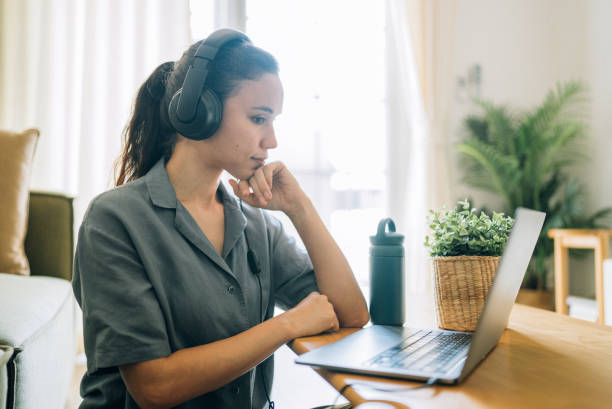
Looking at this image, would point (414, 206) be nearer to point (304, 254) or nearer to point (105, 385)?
point (304, 254)

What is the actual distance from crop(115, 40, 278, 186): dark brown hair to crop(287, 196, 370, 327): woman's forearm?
0.30 m

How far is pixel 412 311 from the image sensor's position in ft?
3.67

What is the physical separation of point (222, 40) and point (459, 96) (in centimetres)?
283

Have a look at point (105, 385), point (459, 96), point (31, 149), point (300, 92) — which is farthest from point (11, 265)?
point (459, 96)

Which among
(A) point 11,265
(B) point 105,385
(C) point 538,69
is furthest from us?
(C) point 538,69

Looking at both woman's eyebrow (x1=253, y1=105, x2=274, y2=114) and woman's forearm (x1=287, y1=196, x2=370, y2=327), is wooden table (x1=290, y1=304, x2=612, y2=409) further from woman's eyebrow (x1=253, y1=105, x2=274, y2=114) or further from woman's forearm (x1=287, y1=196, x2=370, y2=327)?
woman's eyebrow (x1=253, y1=105, x2=274, y2=114)

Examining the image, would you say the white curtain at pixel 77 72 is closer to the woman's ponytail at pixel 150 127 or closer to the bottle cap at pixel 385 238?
the woman's ponytail at pixel 150 127

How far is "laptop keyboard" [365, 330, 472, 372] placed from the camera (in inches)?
23.0

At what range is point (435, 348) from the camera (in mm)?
670

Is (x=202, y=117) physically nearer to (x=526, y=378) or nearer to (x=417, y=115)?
(x=526, y=378)

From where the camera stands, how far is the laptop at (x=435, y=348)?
0.53 metres

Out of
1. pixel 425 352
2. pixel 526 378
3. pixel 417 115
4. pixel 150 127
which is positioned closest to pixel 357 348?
pixel 425 352

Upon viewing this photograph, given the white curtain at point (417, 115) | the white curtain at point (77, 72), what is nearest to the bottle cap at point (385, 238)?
the white curtain at point (77, 72)

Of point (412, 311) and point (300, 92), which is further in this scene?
point (300, 92)
